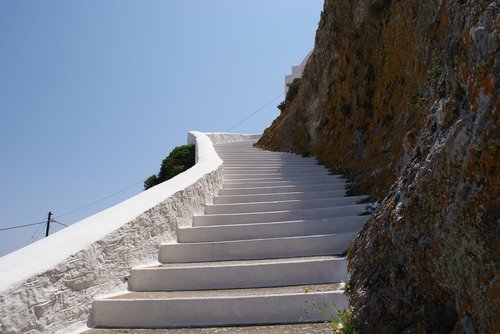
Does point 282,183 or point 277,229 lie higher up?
point 282,183

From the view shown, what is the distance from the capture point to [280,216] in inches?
212

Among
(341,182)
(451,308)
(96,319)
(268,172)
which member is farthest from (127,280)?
(268,172)

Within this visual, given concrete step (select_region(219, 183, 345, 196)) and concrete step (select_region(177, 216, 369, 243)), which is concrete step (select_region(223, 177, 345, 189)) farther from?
concrete step (select_region(177, 216, 369, 243))

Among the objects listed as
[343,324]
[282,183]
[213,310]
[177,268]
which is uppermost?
[282,183]

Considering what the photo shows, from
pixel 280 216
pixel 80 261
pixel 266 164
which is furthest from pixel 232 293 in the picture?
pixel 266 164

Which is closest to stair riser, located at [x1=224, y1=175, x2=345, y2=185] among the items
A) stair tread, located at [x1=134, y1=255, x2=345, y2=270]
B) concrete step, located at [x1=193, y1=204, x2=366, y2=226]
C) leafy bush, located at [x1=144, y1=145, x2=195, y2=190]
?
concrete step, located at [x1=193, y1=204, x2=366, y2=226]

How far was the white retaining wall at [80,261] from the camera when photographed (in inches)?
106

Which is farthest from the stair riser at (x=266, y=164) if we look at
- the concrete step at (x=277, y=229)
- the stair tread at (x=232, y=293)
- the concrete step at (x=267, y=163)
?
the stair tread at (x=232, y=293)

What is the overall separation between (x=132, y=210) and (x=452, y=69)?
294cm

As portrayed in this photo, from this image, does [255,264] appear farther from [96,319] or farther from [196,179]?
[196,179]

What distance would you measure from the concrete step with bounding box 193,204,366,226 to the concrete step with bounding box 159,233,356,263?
884 mm

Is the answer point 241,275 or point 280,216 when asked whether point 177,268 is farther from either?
point 280,216

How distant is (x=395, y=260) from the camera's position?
9.46 ft

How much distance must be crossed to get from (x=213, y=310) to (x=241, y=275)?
23.0 inches
